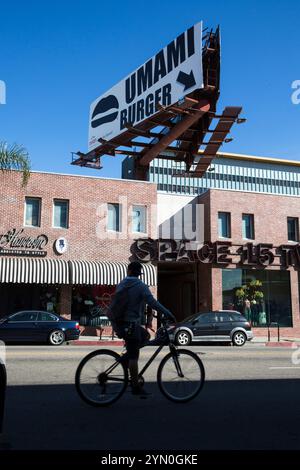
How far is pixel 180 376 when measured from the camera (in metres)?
6.96

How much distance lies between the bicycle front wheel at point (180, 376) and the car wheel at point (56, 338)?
43.5 feet

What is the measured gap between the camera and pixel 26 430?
5.38 m

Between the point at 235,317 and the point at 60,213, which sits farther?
the point at 60,213

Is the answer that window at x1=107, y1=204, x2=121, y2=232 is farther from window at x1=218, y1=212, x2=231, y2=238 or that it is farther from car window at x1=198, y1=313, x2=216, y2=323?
car window at x1=198, y1=313, x2=216, y2=323

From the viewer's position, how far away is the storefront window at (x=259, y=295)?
2816cm

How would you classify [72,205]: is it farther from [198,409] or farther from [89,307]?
[198,409]

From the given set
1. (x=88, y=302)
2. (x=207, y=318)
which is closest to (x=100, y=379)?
(x=207, y=318)

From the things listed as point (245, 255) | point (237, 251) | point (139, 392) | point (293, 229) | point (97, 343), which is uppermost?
point (293, 229)

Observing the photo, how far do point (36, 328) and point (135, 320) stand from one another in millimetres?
13530

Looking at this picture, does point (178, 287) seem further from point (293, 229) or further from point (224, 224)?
point (293, 229)

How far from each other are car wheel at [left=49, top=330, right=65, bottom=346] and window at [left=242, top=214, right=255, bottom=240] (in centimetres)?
1352

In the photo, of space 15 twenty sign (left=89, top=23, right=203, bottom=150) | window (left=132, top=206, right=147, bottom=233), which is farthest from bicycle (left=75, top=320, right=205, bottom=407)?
window (left=132, top=206, right=147, bottom=233)

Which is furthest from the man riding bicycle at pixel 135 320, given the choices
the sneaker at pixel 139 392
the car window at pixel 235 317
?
the car window at pixel 235 317
